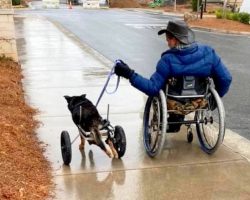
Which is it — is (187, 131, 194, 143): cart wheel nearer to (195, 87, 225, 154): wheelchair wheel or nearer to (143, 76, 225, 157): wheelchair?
(195, 87, 225, 154): wheelchair wheel

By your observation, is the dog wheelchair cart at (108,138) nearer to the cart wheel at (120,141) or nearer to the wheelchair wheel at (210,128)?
the cart wheel at (120,141)

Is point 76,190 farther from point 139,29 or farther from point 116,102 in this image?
point 139,29

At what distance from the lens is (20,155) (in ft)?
15.8

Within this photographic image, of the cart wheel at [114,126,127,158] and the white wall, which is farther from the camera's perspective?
the white wall

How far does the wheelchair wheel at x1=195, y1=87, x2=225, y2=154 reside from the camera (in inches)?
192

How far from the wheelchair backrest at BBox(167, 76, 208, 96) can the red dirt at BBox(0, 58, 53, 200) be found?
1506 millimetres

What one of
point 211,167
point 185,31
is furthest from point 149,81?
point 211,167

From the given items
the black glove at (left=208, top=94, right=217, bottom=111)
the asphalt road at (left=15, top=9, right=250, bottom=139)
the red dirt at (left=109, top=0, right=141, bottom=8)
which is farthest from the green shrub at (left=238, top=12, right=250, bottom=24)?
the red dirt at (left=109, top=0, right=141, bottom=8)

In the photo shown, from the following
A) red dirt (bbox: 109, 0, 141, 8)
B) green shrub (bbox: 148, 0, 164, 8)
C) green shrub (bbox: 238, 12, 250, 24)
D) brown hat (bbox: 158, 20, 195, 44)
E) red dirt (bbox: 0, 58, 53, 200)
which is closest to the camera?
red dirt (bbox: 0, 58, 53, 200)

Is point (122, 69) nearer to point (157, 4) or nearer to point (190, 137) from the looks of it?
point (190, 137)

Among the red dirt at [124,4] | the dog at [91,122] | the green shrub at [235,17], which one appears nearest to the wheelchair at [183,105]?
the dog at [91,122]

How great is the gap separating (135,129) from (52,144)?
3.82ft

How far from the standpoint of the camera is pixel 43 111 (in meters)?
6.95

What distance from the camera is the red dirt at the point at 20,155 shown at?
4.04 m
